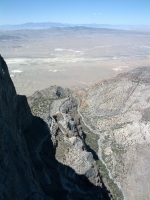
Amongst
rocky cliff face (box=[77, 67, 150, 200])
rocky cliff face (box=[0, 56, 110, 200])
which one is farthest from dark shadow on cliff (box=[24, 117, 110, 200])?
rocky cliff face (box=[77, 67, 150, 200])

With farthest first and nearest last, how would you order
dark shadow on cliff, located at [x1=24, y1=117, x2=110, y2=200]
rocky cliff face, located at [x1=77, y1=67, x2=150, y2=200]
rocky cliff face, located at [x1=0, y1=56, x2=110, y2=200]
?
1. rocky cliff face, located at [x1=77, y1=67, x2=150, y2=200]
2. dark shadow on cliff, located at [x1=24, y1=117, x2=110, y2=200]
3. rocky cliff face, located at [x1=0, y1=56, x2=110, y2=200]

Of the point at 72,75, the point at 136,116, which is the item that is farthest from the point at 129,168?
the point at 72,75

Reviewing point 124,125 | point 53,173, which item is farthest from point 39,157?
point 124,125

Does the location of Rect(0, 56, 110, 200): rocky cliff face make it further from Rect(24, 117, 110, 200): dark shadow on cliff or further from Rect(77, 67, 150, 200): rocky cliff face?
Rect(77, 67, 150, 200): rocky cliff face

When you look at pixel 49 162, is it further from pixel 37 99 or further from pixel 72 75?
pixel 72 75

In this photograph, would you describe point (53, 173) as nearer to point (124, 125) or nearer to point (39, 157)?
point (39, 157)

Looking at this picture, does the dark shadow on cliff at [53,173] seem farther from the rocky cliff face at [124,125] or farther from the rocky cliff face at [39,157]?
the rocky cliff face at [124,125]

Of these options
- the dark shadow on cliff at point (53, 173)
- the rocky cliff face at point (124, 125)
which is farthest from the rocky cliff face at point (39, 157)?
the rocky cliff face at point (124, 125)

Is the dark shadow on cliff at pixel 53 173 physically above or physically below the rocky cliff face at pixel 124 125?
above
